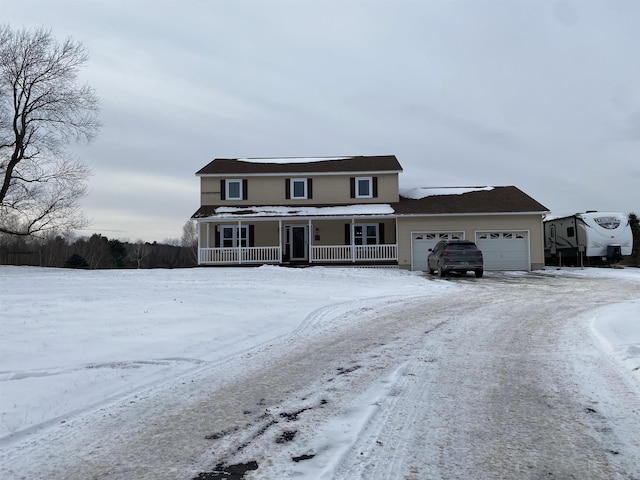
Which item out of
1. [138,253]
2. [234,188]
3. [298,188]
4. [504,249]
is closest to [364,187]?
[298,188]

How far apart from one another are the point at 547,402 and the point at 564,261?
28.7 metres

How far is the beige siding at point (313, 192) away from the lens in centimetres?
2781

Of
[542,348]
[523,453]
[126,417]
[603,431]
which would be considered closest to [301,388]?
[126,417]

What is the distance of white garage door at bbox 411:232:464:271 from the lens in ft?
84.3

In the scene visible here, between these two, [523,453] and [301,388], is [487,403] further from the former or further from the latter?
[301,388]

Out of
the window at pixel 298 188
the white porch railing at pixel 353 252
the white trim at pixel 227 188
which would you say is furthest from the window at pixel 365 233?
the white trim at pixel 227 188

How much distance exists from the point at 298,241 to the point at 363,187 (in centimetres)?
505

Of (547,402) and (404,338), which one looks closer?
(547,402)

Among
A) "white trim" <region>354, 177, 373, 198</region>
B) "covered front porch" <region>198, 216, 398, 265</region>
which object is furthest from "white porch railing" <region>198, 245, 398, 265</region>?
"white trim" <region>354, 177, 373, 198</region>

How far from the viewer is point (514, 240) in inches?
1003

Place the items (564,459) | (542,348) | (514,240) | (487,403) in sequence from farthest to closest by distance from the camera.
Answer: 1. (514,240)
2. (542,348)
3. (487,403)
4. (564,459)

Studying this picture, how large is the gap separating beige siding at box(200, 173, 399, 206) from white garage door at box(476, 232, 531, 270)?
18.4 ft

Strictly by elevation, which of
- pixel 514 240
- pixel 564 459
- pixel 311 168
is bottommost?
pixel 564 459

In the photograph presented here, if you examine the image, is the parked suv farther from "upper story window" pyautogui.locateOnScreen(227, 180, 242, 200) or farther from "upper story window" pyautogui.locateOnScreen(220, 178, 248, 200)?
"upper story window" pyautogui.locateOnScreen(227, 180, 242, 200)
